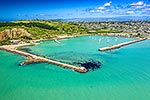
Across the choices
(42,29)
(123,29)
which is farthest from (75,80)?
(123,29)

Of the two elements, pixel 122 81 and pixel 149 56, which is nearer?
pixel 122 81

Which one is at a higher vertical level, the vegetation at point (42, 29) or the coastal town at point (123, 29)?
the vegetation at point (42, 29)

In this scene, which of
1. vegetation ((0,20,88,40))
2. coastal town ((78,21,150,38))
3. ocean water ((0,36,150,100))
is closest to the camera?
ocean water ((0,36,150,100))

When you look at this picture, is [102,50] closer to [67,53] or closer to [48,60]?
[67,53]

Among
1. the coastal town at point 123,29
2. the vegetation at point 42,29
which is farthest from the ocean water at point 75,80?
the coastal town at point 123,29

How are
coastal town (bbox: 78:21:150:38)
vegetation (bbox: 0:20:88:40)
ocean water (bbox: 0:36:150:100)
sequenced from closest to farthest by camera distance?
ocean water (bbox: 0:36:150:100) → vegetation (bbox: 0:20:88:40) → coastal town (bbox: 78:21:150:38)

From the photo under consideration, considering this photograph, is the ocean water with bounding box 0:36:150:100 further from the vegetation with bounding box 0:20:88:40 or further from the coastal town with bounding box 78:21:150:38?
the coastal town with bounding box 78:21:150:38

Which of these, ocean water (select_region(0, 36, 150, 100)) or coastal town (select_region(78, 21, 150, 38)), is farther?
coastal town (select_region(78, 21, 150, 38))

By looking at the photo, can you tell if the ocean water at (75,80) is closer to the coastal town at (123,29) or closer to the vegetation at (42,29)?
the vegetation at (42,29)

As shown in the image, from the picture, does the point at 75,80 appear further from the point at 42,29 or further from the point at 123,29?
the point at 123,29

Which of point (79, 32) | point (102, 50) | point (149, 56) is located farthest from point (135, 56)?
point (79, 32)

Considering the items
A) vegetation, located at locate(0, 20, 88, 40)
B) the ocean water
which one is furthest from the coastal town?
the ocean water
